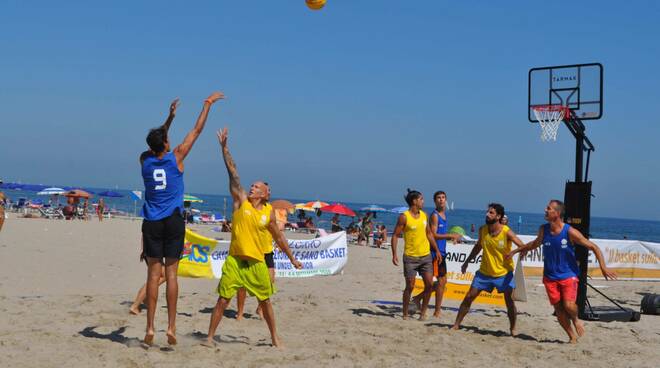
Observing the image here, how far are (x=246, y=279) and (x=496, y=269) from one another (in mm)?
3225

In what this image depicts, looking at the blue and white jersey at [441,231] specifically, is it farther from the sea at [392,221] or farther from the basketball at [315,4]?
the sea at [392,221]

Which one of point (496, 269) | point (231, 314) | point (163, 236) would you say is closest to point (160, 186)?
point (163, 236)

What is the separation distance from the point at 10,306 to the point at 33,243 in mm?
10680

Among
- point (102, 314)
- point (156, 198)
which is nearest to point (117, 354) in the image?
point (156, 198)

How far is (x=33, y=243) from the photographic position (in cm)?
1767

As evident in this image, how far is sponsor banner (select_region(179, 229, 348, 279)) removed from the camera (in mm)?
11609

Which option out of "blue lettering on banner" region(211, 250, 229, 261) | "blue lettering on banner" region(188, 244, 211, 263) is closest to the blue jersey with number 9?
"blue lettering on banner" region(188, 244, 211, 263)

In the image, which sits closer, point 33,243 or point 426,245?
point 426,245

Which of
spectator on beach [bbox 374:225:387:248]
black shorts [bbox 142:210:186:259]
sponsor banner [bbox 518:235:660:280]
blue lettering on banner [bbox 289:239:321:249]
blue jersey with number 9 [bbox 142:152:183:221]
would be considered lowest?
spectator on beach [bbox 374:225:387:248]

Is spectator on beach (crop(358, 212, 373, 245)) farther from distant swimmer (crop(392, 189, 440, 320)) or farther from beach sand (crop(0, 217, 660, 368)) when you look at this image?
distant swimmer (crop(392, 189, 440, 320))

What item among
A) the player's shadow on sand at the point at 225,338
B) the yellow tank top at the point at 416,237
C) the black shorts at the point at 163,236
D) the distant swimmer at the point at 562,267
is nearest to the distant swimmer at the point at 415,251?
the yellow tank top at the point at 416,237

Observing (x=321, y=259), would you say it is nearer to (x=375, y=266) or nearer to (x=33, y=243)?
(x=375, y=266)

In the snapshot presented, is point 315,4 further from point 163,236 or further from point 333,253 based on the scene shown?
point 333,253

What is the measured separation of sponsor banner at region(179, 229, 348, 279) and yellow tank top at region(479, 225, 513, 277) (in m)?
Result: 5.29
